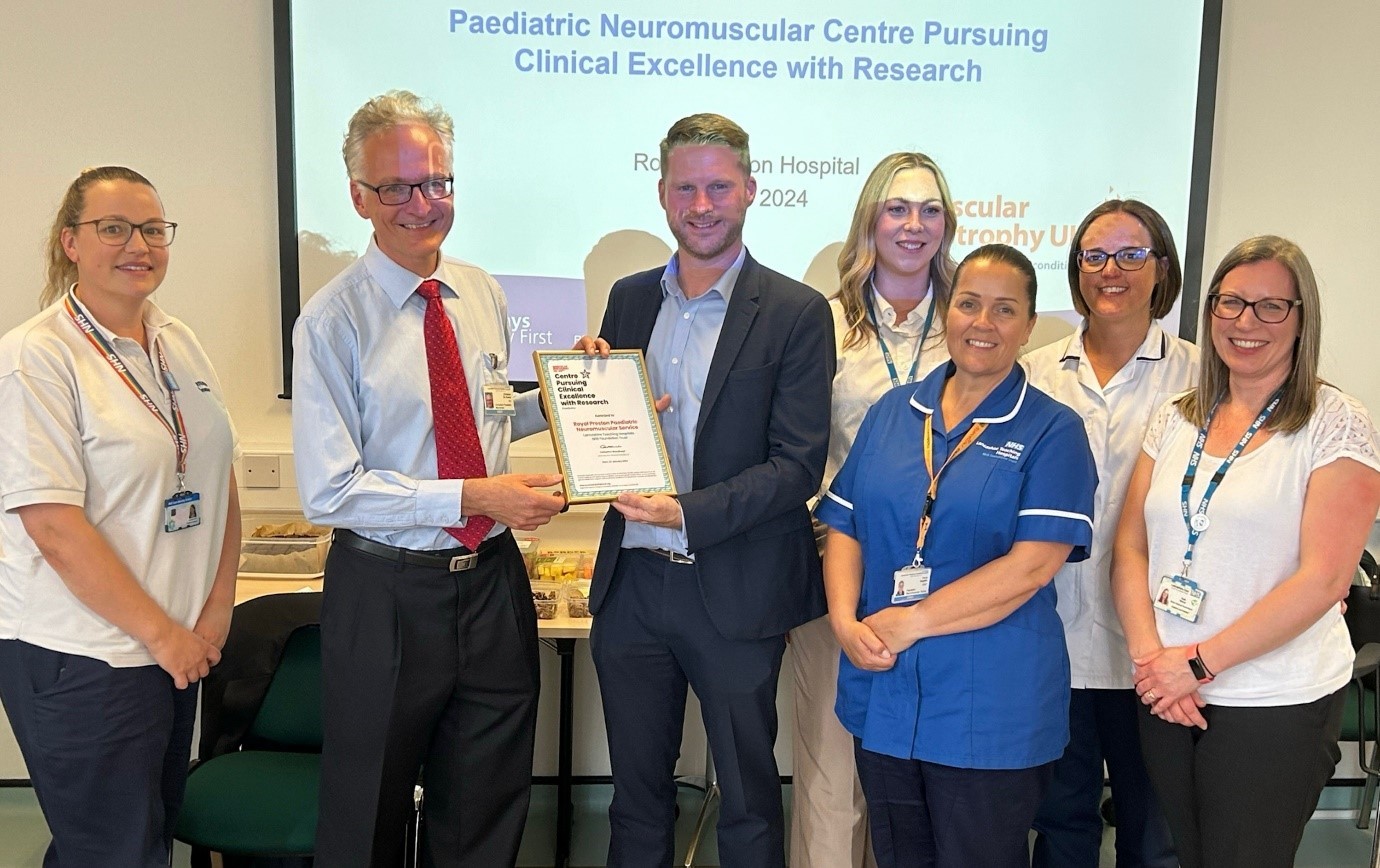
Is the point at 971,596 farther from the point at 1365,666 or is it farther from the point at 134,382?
the point at 1365,666

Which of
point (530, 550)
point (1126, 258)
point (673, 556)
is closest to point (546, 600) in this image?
point (530, 550)

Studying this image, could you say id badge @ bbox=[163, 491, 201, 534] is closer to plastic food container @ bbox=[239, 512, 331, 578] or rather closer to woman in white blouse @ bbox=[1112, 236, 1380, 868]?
plastic food container @ bbox=[239, 512, 331, 578]

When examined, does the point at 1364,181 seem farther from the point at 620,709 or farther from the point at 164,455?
the point at 164,455

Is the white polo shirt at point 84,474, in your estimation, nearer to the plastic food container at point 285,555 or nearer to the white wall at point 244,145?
the plastic food container at point 285,555

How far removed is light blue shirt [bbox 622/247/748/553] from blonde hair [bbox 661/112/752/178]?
0.24 m

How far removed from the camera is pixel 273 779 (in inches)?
102

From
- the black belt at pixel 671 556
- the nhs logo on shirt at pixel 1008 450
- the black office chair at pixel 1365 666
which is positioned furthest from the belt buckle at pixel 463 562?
the black office chair at pixel 1365 666

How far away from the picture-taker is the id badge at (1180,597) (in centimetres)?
205

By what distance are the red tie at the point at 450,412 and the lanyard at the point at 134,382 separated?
569 mm

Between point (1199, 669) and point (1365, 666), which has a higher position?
point (1199, 669)

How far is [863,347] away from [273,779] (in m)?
1.90

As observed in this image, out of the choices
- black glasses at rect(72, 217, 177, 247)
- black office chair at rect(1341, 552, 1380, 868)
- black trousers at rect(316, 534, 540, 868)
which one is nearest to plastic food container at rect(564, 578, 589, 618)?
black trousers at rect(316, 534, 540, 868)

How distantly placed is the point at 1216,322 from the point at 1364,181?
2283 mm

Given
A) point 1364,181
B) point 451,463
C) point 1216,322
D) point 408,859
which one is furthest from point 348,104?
point 1364,181
